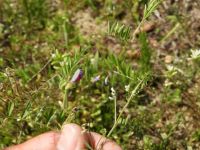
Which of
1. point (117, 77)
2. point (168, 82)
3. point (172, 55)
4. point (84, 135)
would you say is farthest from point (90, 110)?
point (84, 135)

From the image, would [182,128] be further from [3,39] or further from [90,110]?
[3,39]

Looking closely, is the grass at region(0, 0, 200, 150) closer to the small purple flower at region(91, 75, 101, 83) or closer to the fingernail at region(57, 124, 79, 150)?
the small purple flower at region(91, 75, 101, 83)

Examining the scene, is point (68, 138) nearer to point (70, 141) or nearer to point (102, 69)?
point (70, 141)

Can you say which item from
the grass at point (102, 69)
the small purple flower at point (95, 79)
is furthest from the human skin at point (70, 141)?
the small purple flower at point (95, 79)

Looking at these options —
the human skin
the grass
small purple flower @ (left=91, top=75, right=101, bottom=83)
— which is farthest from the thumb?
small purple flower @ (left=91, top=75, right=101, bottom=83)

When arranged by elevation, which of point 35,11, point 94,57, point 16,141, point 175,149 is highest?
point 35,11

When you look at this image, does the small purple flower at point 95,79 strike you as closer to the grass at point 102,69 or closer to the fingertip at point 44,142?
the grass at point 102,69
